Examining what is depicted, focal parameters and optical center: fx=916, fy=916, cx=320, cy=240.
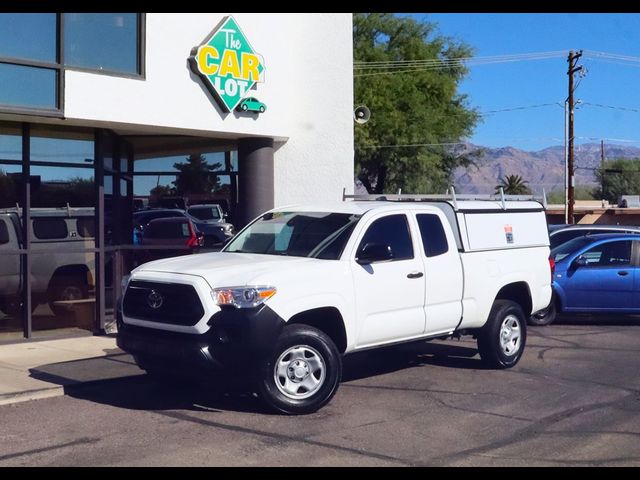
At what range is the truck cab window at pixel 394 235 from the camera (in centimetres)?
977

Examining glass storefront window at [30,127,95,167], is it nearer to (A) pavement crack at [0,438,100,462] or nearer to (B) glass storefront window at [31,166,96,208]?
(B) glass storefront window at [31,166,96,208]

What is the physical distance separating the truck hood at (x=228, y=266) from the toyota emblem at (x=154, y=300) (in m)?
0.26

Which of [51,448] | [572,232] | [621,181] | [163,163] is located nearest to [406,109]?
[572,232]

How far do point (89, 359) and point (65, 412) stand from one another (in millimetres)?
2745

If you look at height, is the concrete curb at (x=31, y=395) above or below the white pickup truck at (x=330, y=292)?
below

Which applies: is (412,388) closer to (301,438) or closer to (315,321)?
(315,321)

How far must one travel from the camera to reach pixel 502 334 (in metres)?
11.1

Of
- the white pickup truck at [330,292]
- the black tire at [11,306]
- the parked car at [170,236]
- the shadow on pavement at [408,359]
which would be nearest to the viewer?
the white pickup truck at [330,292]

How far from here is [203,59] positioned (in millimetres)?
13523

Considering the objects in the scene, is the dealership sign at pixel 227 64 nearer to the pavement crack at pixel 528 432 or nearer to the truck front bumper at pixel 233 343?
the truck front bumper at pixel 233 343

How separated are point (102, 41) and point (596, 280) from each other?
346 inches

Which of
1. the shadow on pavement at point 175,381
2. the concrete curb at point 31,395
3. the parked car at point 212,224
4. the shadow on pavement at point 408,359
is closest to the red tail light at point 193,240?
the parked car at point 212,224

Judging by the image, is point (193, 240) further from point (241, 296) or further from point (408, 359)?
point (241, 296)

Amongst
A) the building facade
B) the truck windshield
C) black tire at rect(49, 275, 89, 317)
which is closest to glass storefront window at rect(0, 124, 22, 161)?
the building facade
